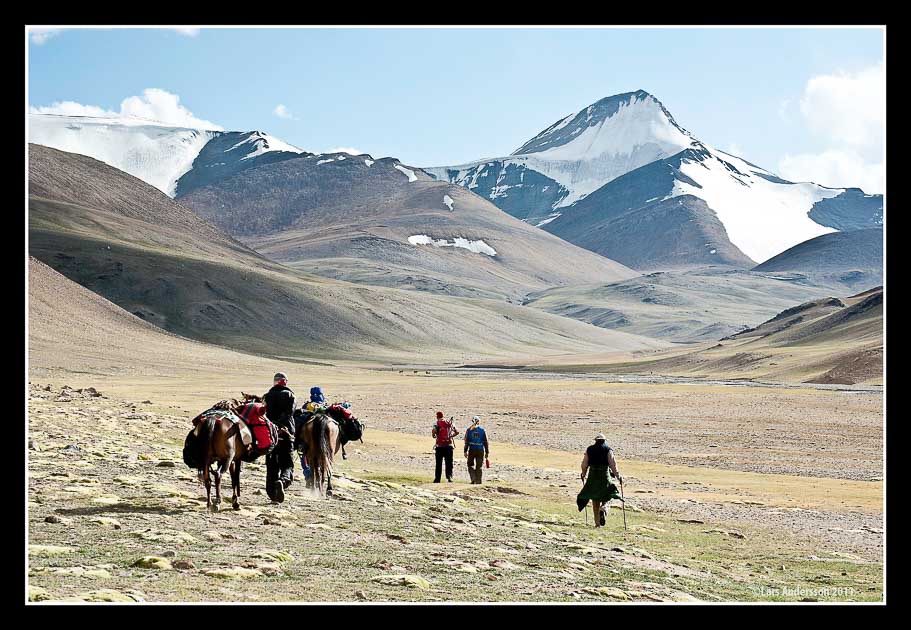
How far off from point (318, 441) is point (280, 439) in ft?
2.58

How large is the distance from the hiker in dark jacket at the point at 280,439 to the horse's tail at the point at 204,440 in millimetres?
1943

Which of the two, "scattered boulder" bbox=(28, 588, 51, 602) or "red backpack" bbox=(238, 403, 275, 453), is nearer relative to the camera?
"scattered boulder" bbox=(28, 588, 51, 602)

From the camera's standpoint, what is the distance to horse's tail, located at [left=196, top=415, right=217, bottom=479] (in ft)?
52.1

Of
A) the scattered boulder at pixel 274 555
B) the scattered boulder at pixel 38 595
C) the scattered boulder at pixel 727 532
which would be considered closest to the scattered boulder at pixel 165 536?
the scattered boulder at pixel 274 555

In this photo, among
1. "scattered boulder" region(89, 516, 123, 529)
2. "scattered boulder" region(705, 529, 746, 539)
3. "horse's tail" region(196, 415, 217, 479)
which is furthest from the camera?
"scattered boulder" region(705, 529, 746, 539)

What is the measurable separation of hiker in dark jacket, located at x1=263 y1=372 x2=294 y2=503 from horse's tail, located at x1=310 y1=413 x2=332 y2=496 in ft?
1.51

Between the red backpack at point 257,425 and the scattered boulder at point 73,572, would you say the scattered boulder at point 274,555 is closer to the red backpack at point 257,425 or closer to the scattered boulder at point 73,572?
the scattered boulder at point 73,572

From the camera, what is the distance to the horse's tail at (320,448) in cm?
1838

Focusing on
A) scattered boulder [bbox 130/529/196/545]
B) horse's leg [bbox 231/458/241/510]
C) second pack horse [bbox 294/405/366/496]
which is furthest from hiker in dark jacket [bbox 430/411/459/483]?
A: scattered boulder [bbox 130/529/196/545]

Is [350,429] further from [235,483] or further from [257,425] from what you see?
[235,483]

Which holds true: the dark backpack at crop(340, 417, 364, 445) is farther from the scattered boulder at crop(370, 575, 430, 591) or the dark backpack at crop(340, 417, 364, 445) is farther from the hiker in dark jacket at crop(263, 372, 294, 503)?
the scattered boulder at crop(370, 575, 430, 591)

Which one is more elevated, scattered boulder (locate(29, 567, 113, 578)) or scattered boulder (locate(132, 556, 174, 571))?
scattered boulder (locate(29, 567, 113, 578))
